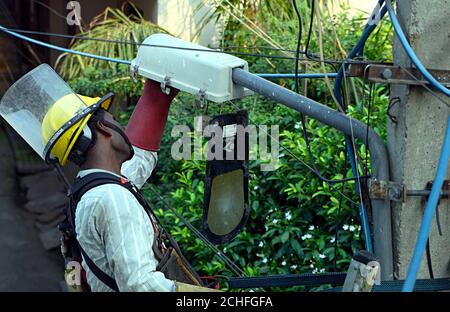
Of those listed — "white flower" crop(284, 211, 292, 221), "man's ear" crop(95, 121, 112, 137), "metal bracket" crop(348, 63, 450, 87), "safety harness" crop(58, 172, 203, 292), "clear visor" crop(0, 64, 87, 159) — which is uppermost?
"metal bracket" crop(348, 63, 450, 87)

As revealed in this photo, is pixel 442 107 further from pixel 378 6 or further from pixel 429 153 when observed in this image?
pixel 378 6

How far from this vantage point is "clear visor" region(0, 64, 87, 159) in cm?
361

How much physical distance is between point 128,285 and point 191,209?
2666mm

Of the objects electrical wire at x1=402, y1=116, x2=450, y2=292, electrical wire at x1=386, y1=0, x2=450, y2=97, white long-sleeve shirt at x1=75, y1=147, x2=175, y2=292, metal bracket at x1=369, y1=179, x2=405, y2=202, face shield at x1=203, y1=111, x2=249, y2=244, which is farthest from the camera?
face shield at x1=203, y1=111, x2=249, y2=244

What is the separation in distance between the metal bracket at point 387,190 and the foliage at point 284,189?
1126 mm

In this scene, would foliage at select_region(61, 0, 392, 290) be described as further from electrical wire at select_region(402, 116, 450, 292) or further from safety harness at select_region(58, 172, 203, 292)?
electrical wire at select_region(402, 116, 450, 292)

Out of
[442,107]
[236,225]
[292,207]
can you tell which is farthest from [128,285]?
[292,207]

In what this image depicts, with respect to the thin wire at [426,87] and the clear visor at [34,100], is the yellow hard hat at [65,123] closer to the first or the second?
the clear visor at [34,100]

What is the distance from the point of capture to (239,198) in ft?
12.9

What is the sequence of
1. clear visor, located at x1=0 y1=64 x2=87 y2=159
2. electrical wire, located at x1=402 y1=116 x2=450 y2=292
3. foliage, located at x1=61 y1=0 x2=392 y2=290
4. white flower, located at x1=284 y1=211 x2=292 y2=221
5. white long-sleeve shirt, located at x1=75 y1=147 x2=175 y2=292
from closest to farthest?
electrical wire, located at x1=402 y1=116 x2=450 y2=292 < white long-sleeve shirt, located at x1=75 y1=147 x2=175 y2=292 < clear visor, located at x1=0 y1=64 x2=87 y2=159 < foliage, located at x1=61 y1=0 x2=392 y2=290 < white flower, located at x1=284 y1=211 x2=292 y2=221

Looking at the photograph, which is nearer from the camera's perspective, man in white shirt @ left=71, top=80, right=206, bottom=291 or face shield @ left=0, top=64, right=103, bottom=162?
man in white shirt @ left=71, top=80, right=206, bottom=291

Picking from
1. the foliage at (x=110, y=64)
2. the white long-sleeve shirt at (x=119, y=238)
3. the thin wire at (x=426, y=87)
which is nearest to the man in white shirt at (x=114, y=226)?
the white long-sleeve shirt at (x=119, y=238)

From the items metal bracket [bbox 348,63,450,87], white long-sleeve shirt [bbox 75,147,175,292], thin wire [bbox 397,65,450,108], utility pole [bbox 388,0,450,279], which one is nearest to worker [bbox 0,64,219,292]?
white long-sleeve shirt [bbox 75,147,175,292]

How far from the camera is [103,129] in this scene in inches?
138
